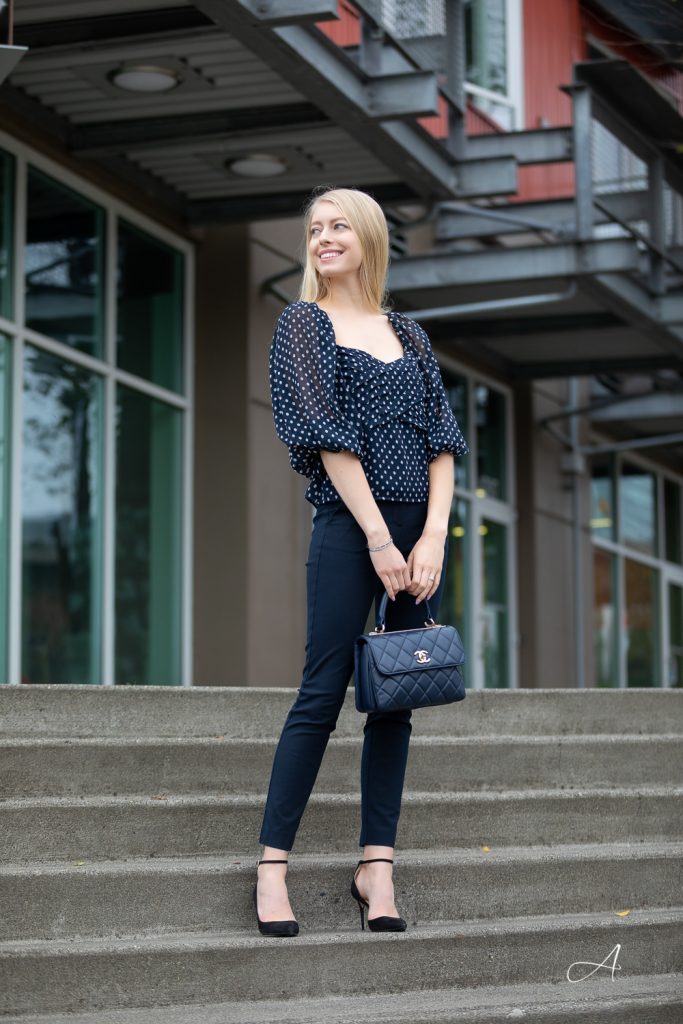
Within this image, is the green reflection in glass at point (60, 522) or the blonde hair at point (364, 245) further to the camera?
the green reflection in glass at point (60, 522)

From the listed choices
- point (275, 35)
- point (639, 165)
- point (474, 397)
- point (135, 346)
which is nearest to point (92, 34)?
point (275, 35)

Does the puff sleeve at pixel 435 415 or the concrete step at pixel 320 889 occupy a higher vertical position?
the puff sleeve at pixel 435 415

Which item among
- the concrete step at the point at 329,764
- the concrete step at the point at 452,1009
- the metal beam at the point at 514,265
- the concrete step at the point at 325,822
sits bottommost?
the concrete step at the point at 452,1009

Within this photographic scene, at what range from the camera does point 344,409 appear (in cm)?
421

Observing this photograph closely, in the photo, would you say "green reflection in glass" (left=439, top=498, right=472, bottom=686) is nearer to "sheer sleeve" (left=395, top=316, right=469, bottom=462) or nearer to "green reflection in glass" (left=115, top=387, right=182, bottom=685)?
"green reflection in glass" (left=115, top=387, right=182, bottom=685)

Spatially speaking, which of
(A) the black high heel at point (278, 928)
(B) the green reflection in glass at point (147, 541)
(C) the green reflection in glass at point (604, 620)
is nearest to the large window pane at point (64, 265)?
(B) the green reflection in glass at point (147, 541)

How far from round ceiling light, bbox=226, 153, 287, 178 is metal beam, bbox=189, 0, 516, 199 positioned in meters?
0.69

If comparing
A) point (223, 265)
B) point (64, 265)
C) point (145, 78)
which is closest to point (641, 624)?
point (223, 265)

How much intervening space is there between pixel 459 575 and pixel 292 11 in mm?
7388

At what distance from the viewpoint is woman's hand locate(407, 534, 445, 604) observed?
410cm

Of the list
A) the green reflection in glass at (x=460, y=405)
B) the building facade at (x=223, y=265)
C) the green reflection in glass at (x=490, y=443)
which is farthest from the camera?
the green reflection in glass at (x=490, y=443)

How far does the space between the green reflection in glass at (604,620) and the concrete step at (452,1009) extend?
42.2 ft

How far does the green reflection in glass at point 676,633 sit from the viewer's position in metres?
19.7

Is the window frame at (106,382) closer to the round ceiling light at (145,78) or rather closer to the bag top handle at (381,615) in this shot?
the round ceiling light at (145,78)
